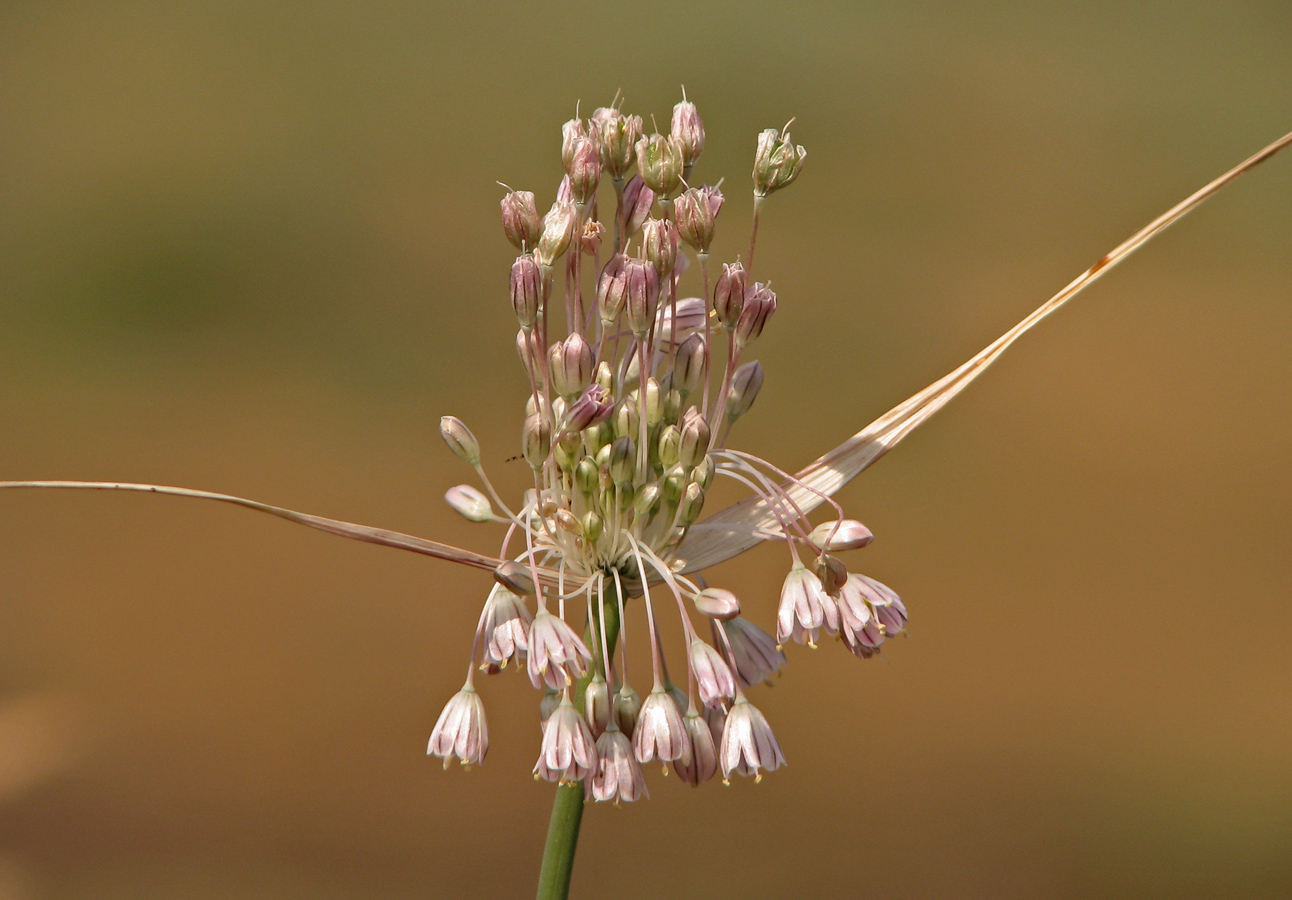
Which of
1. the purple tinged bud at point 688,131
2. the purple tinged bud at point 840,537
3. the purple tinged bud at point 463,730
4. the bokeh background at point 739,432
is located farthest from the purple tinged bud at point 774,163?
the bokeh background at point 739,432

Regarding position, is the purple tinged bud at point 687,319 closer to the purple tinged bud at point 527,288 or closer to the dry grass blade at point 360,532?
the purple tinged bud at point 527,288

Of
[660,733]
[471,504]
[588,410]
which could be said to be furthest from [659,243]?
[660,733]

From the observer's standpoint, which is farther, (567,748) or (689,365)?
(689,365)

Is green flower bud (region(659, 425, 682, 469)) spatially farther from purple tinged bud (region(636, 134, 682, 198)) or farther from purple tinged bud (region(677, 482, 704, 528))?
purple tinged bud (region(636, 134, 682, 198))

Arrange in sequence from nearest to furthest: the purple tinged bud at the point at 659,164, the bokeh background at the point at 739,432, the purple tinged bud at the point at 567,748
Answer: the purple tinged bud at the point at 567,748 → the purple tinged bud at the point at 659,164 → the bokeh background at the point at 739,432

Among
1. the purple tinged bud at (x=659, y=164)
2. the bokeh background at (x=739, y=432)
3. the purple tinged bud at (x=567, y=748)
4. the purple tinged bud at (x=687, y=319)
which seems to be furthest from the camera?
the bokeh background at (x=739, y=432)

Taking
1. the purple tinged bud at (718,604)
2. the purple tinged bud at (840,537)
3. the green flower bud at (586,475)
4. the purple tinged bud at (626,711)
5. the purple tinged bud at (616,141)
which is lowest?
the purple tinged bud at (626,711)

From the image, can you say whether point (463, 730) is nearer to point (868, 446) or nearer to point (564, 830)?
point (564, 830)
